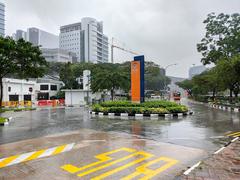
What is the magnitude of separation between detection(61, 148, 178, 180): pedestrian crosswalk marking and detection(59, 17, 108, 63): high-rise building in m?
110

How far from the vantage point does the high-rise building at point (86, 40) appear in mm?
118750

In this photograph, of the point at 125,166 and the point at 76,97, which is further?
the point at 76,97

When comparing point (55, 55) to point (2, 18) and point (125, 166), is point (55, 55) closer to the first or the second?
point (2, 18)

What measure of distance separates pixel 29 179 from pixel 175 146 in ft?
16.8

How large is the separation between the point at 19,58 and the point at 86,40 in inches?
4171

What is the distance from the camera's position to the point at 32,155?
22.2 feet

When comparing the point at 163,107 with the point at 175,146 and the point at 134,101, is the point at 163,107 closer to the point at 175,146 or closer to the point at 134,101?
the point at 134,101

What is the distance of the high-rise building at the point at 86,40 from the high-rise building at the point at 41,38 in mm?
15908

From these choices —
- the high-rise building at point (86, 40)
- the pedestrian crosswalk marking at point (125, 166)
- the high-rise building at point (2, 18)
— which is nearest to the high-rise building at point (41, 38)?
the high-rise building at point (86, 40)

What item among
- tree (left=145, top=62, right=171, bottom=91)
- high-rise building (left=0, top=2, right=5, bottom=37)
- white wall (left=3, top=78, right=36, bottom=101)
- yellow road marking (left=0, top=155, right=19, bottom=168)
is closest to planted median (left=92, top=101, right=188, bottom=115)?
yellow road marking (left=0, top=155, right=19, bottom=168)

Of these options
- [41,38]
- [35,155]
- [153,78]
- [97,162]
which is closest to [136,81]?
[35,155]

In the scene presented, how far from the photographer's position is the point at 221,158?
6195 millimetres

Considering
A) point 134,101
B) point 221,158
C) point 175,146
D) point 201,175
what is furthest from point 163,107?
point 201,175

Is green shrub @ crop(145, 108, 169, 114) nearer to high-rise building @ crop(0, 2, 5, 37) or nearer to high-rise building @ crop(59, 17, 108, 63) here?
high-rise building @ crop(59, 17, 108, 63)
